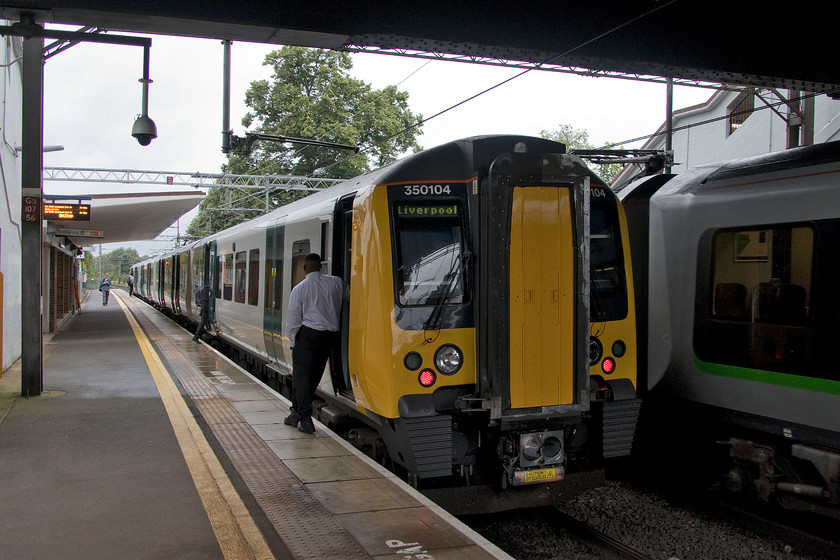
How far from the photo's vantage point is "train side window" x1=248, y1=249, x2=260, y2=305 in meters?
10.5

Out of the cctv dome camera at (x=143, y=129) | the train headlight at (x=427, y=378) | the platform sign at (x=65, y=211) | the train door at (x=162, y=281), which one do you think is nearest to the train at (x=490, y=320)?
the train headlight at (x=427, y=378)

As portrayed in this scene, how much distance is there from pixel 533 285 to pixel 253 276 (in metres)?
6.69

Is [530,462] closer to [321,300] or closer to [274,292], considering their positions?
[321,300]

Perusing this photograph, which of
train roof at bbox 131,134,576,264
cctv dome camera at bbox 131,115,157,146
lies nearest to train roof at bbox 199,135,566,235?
train roof at bbox 131,134,576,264

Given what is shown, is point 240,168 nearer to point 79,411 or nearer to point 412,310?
point 79,411

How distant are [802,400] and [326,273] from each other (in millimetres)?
4223

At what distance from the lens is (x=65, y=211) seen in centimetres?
1630

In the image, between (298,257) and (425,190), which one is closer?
(425,190)

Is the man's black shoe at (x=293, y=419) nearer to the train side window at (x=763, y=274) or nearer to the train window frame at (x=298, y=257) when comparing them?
the train window frame at (x=298, y=257)

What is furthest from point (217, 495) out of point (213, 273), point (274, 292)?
point (213, 273)

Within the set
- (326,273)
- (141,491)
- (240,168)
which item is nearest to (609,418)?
(326,273)

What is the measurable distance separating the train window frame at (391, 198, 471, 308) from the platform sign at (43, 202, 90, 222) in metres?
13.5

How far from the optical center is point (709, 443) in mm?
6938

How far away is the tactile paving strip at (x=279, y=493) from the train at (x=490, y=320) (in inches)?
30.2
